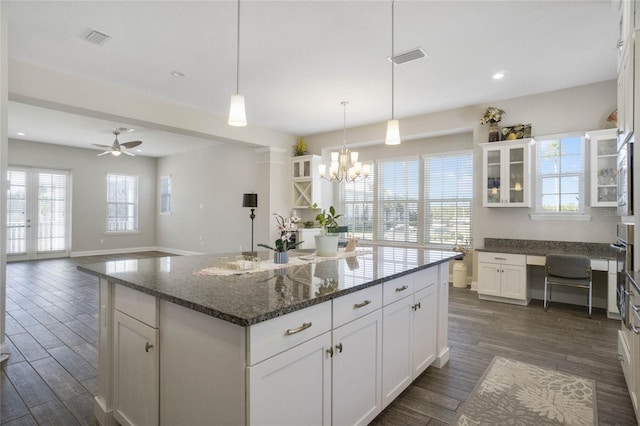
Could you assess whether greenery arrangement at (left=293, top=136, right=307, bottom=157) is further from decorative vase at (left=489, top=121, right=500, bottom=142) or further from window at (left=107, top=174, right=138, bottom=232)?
window at (left=107, top=174, right=138, bottom=232)

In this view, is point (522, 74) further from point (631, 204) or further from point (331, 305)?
point (331, 305)

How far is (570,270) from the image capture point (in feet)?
13.4

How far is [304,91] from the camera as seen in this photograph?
470 cm

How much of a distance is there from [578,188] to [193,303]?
5.18 meters

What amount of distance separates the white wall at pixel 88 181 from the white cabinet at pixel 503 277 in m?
9.51

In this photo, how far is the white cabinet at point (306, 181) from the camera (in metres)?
6.86

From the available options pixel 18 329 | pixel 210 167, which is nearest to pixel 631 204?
pixel 18 329

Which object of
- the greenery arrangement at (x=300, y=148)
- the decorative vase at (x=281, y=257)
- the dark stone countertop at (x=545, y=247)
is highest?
the greenery arrangement at (x=300, y=148)

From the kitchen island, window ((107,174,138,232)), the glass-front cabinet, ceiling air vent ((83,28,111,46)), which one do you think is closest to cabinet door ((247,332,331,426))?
the kitchen island

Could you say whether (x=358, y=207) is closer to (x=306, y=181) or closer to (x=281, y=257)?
(x=306, y=181)

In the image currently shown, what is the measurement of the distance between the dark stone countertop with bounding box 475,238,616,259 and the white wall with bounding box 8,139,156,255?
31.2 feet

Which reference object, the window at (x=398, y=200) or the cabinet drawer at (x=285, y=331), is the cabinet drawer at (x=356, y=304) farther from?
the window at (x=398, y=200)

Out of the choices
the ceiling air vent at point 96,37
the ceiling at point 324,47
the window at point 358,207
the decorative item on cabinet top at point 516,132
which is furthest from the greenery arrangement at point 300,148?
the ceiling air vent at point 96,37

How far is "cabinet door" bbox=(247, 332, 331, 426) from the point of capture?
4.24ft
